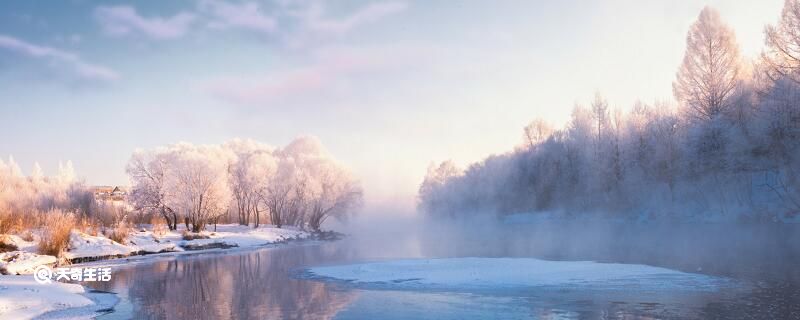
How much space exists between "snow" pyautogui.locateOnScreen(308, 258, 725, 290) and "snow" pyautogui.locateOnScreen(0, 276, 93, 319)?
946 centimetres

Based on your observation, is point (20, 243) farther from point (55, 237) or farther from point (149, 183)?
point (149, 183)

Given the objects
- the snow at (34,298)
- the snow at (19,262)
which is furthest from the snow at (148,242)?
the snow at (34,298)

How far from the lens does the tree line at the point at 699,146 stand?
4562 cm

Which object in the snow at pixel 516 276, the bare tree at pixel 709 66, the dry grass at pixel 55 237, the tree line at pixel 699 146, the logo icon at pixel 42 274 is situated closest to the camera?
the snow at pixel 516 276

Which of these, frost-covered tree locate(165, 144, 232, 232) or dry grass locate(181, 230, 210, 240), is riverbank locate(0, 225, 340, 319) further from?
frost-covered tree locate(165, 144, 232, 232)

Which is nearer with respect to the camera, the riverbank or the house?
the riverbank

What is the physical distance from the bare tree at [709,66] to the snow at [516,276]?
44.7m

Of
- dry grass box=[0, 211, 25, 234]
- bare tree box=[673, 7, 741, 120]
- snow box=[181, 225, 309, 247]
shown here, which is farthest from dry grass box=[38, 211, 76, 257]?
bare tree box=[673, 7, 741, 120]

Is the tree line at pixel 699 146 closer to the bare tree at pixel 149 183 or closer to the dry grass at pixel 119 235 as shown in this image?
the dry grass at pixel 119 235

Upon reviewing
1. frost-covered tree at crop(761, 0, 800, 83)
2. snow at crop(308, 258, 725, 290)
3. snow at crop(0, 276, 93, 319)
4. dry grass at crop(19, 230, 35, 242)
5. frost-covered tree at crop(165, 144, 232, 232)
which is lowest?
snow at crop(308, 258, 725, 290)

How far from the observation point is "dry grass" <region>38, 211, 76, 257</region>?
30.0 meters

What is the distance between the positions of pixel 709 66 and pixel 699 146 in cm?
1132

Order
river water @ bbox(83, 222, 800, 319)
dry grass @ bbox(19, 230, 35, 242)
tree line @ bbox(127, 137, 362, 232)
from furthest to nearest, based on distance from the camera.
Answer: tree line @ bbox(127, 137, 362, 232)
dry grass @ bbox(19, 230, 35, 242)
river water @ bbox(83, 222, 800, 319)

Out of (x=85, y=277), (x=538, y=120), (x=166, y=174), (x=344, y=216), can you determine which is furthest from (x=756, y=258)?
(x=538, y=120)
